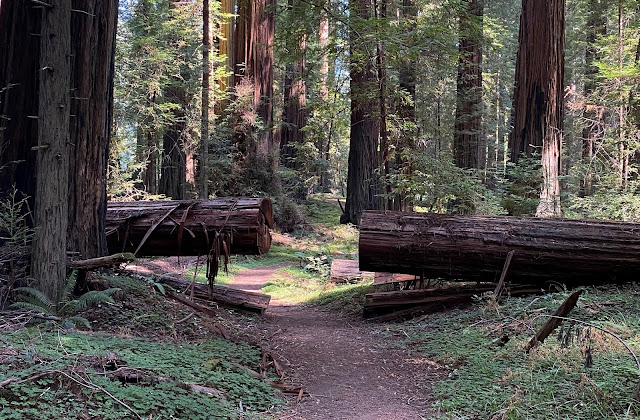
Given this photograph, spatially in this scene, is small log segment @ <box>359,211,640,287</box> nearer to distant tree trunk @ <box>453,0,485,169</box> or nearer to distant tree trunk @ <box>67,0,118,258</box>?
distant tree trunk @ <box>67,0,118,258</box>

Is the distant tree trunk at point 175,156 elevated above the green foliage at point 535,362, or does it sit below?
above

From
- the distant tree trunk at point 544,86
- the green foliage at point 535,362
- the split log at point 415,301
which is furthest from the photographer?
the distant tree trunk at point 544,86

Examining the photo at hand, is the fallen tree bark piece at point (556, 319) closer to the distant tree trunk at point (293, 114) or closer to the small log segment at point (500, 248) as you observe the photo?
the small log segment at point (500, 248)

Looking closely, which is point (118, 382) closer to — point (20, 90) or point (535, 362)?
point (535, 362)

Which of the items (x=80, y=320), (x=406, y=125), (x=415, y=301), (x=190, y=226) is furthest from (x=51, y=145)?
(x=406, y=125)

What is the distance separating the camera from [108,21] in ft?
19.5

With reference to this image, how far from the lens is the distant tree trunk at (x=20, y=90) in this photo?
5.45m

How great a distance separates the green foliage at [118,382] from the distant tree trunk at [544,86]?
329 inches

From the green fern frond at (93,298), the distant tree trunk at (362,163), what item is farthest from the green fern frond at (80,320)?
the distant tree trunk at (362,163)

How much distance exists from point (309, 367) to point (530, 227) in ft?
12.8

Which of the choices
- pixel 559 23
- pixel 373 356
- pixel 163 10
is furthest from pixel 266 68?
pixel 373 356

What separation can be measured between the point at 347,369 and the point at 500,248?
306cm

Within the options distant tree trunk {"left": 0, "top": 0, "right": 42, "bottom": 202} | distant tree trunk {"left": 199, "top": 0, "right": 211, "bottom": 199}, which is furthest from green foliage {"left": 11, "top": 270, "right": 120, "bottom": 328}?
distant tree trunk {"left": 199, "top": 0, "right": 211, "bottom": 199}

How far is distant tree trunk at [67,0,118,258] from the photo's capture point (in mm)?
5598
